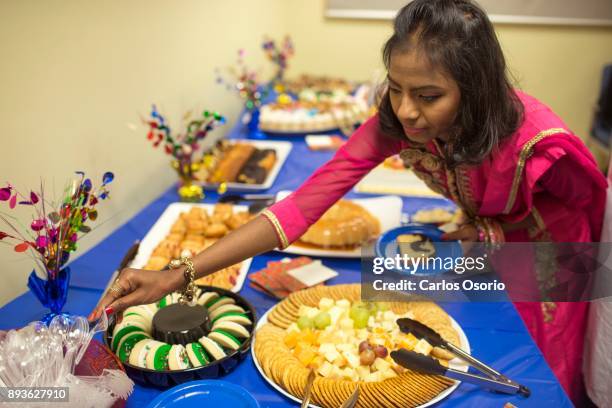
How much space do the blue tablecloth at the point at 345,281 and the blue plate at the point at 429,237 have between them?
0.30 ft

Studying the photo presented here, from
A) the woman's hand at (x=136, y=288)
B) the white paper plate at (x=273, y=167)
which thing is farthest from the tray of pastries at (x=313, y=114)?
the woman's hand at (x=136, y=288)

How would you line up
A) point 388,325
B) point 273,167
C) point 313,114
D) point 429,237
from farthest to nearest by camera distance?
point 313,114 → point 273,167 → point 429,237 → point 388,325

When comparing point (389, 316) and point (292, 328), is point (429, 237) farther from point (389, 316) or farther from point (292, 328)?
point (292, 328)

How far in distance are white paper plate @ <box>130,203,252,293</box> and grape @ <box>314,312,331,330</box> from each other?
289 mm

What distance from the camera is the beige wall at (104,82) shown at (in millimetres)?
1451

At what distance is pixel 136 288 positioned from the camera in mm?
1119

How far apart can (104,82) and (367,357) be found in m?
1.28

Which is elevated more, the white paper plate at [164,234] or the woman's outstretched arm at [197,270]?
the woman's outstretched arm at [197,270]

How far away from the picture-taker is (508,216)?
1.57m

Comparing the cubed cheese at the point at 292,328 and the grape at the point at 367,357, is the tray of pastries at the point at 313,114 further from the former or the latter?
the grape at the point at 367,357

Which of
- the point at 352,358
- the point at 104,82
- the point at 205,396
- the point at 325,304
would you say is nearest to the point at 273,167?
the point at 104,82

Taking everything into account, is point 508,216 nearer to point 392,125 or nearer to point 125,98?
point 392,125

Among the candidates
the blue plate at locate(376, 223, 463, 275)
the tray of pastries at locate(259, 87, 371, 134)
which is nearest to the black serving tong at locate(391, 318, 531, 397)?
the blue plate at locate(376, 223, 463, 275)

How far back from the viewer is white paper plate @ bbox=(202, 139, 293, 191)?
214cm
